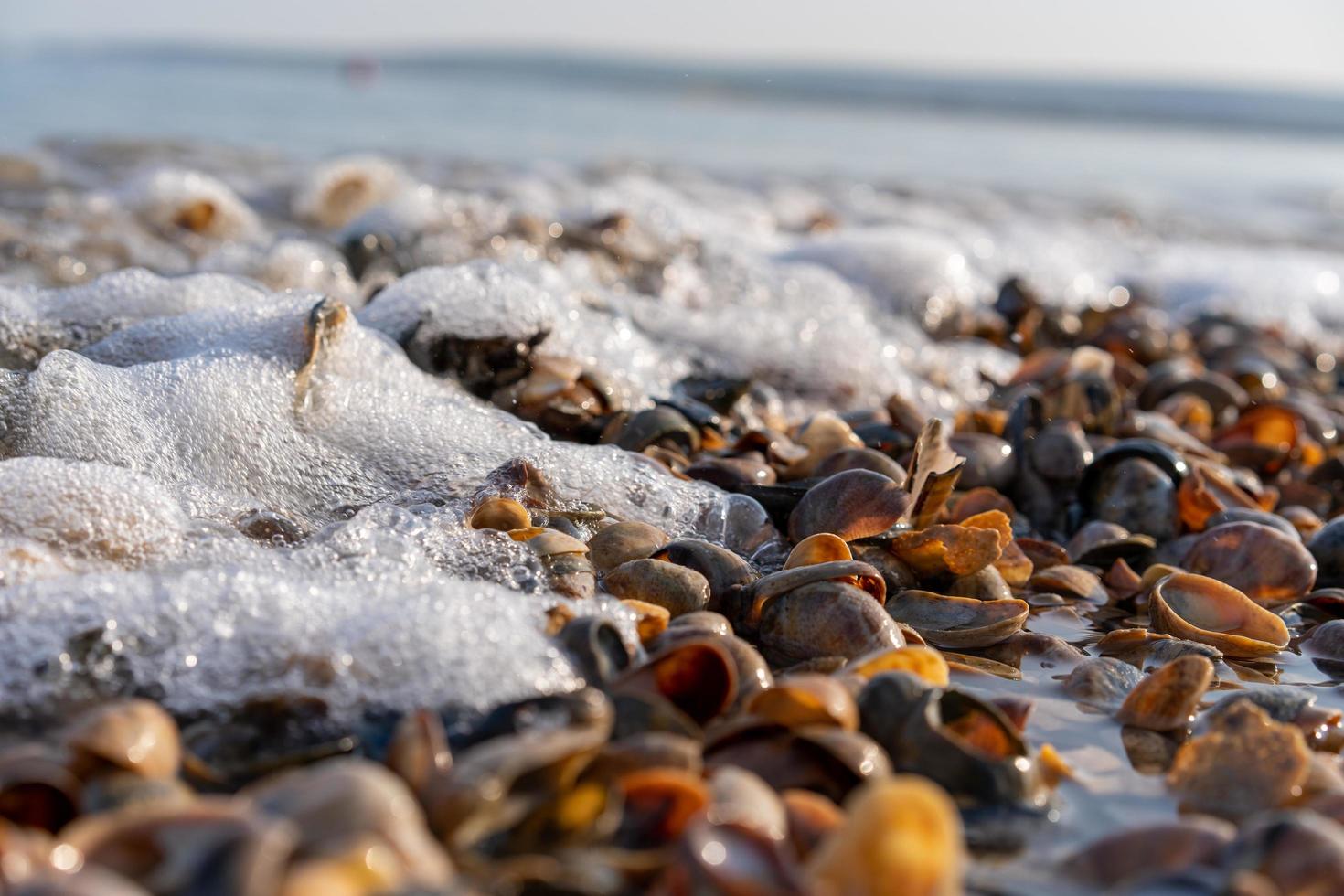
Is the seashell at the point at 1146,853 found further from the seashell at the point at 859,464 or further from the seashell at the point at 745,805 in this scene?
the seashell at the point at 859,464

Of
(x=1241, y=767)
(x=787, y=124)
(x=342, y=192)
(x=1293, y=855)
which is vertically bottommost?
(x=787, y=124)

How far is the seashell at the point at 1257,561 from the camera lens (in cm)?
252

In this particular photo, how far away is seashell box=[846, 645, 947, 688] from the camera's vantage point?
1800 millimetres

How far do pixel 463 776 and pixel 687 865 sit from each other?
28cm

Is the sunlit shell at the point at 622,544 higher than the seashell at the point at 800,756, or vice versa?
the seashell at the point at 800,756

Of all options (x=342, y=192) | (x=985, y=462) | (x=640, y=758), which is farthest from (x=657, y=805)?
(x=342, y=192)

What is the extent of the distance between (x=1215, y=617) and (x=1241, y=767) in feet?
2.16

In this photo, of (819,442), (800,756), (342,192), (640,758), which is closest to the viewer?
(640,758)

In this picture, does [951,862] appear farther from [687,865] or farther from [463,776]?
[463,776]

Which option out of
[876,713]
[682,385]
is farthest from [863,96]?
[876,713]

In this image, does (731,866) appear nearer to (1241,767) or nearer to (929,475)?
(1241,767)

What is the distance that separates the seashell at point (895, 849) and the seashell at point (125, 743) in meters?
0.76

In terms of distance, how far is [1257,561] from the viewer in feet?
8.32

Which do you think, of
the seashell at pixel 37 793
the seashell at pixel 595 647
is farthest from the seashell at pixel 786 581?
the seashell at pixel 37 793
